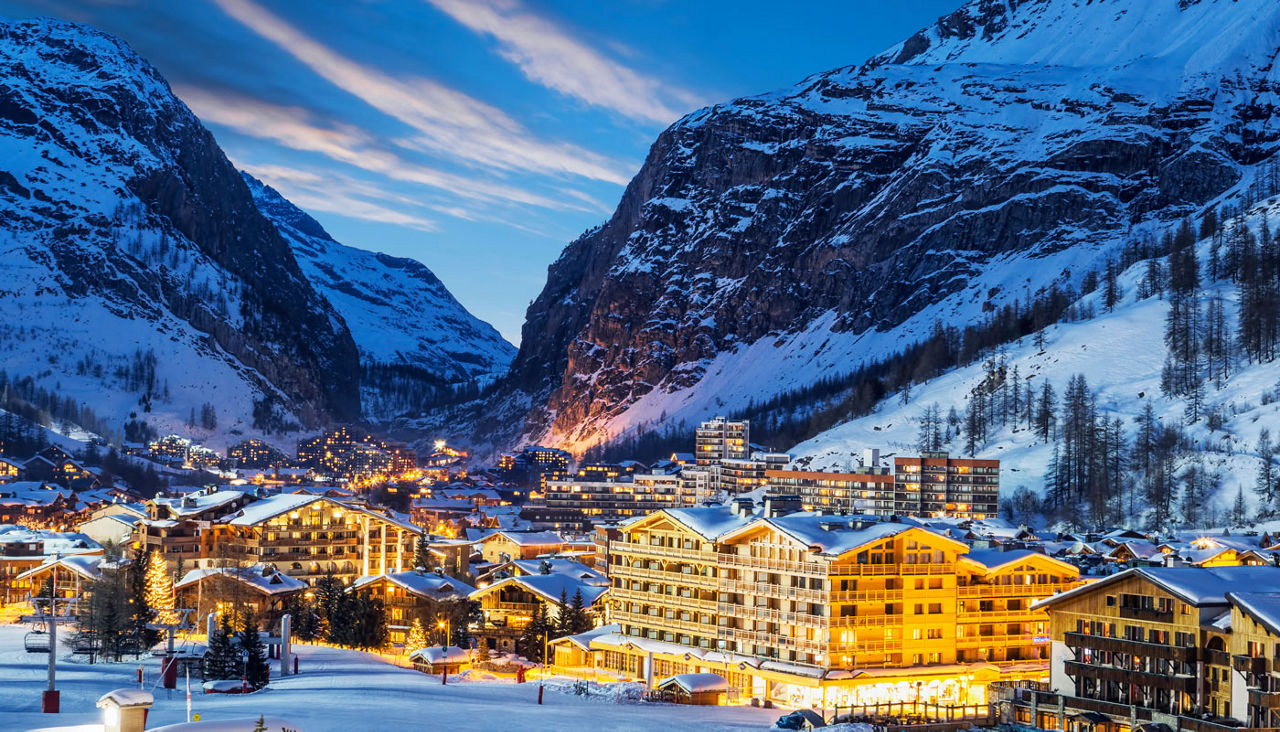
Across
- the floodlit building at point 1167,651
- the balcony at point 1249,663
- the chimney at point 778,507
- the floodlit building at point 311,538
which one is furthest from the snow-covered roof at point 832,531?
the floodlit building at point 311,538

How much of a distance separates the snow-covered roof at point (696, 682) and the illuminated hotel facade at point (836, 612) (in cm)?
414

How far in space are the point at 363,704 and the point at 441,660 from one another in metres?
22.4

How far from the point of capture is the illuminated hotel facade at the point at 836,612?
76250 mm

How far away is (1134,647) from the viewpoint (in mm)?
60188

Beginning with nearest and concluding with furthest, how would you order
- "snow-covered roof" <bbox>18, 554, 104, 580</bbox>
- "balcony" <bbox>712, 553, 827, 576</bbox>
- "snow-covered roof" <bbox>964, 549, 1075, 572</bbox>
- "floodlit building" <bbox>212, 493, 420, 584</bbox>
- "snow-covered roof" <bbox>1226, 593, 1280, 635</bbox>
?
"snow-covered roof" <bbox>1226, 593, 1280, 635</bbox> < "balcony" <bbox>712, 553, 827, 576</bbox> < "snow-covered roof" <bbox>964, 549, 1075, 572</bbox> < "snow-covered roof" <bbox>18, 554, 104, 580</bbox> < "floodlit building" <bbox>212, 493, 420, 584</bbox>

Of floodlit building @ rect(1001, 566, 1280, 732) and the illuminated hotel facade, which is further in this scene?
the illuminated hotel facade

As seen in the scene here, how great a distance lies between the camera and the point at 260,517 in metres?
123

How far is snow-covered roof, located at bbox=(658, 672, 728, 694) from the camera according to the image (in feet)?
229

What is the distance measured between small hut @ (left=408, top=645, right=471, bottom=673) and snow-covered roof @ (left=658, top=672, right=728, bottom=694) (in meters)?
12.9

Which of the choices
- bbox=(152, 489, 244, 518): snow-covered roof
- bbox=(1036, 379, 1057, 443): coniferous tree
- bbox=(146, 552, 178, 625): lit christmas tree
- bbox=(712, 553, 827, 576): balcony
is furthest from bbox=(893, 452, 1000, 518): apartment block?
bbox=(146, 552, 178, 625): lit christmas tree

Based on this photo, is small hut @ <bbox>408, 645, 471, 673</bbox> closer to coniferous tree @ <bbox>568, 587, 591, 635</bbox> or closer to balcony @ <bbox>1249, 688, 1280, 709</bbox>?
coniferous tree @ <bbox>568, 587, 591, 635</bbox>

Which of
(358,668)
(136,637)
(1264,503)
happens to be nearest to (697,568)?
(358,668)

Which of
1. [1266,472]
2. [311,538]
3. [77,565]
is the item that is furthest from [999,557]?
[1266,472]

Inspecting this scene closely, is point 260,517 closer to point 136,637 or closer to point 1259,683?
point 136,637
